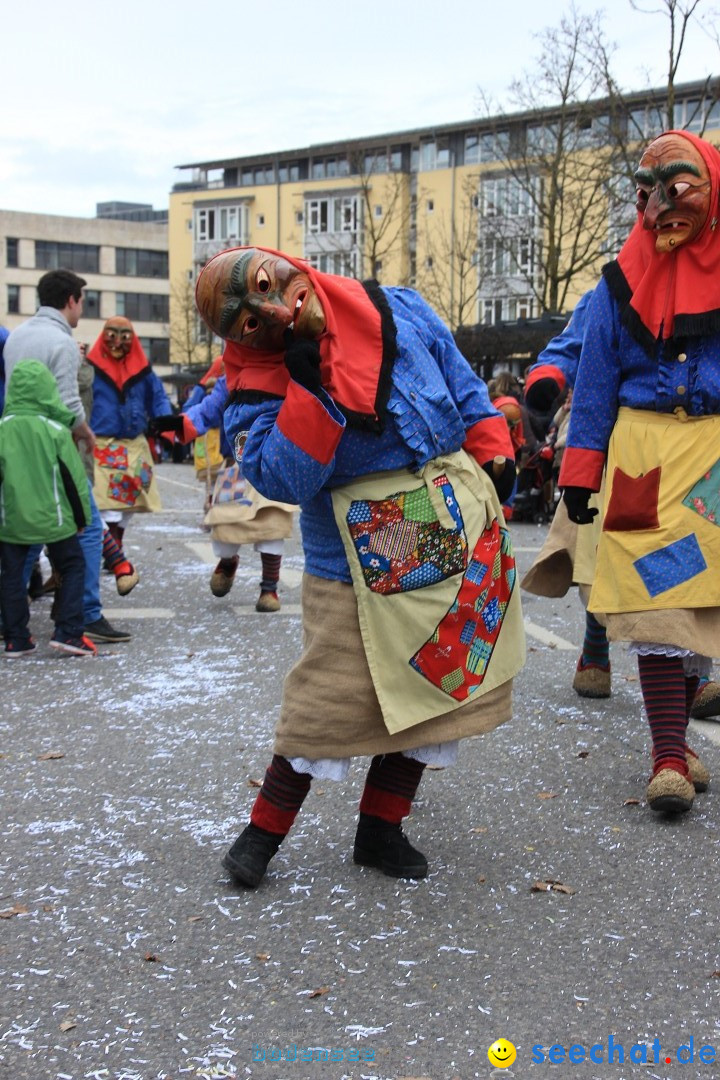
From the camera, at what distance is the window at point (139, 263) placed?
81312 mm

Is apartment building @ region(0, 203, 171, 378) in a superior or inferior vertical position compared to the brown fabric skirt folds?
superior

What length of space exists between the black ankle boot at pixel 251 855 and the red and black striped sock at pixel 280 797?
0.02 m

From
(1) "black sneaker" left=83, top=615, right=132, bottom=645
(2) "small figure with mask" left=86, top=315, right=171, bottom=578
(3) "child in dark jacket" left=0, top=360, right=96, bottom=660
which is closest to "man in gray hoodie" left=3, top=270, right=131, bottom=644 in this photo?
(1) "black sneaker" left=83, top=615, right=132, bottom=645

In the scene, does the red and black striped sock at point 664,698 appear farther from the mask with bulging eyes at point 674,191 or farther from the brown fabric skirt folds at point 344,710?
the mask with bulging eyes at point 674,191

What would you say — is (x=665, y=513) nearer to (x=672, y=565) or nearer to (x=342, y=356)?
(x=672, y=565)

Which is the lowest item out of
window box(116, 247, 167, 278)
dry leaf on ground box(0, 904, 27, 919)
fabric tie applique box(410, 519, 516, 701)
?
dry leaf on ground box(0, 904, 27, 919)

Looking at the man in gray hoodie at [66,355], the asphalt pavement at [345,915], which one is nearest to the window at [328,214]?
the man in gray hoodie at [66,355]

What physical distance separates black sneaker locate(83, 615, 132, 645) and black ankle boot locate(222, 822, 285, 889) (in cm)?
401

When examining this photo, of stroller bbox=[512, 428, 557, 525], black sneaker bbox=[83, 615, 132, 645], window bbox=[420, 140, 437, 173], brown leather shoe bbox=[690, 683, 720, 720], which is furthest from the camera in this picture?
window bbox=[420, 140, 437, 173]

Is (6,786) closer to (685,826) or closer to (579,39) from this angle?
(685,826)

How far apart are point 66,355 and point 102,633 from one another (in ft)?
5.32

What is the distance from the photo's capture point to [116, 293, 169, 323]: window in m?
81.3

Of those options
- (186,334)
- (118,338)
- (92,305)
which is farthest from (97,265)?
(118,338)

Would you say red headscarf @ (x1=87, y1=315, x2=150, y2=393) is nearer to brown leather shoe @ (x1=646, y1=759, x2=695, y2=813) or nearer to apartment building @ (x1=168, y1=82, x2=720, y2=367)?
brown leather shoe @ (x1=646, y1=759, x2=695, y2=813)
